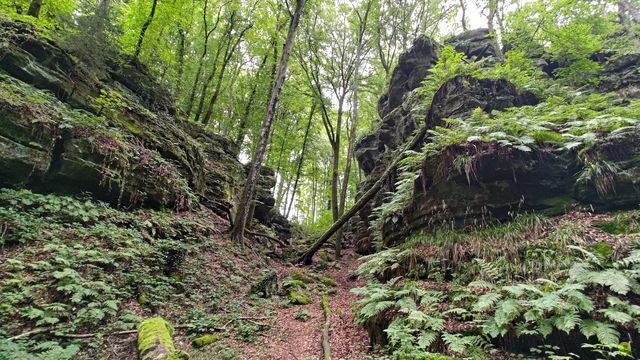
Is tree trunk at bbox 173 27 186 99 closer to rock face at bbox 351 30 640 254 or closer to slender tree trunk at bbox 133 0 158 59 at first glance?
slender tree trunk at bbox 133 0 158 59

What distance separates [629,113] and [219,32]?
69.9 ft

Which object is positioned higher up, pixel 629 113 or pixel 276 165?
pixel 276 165

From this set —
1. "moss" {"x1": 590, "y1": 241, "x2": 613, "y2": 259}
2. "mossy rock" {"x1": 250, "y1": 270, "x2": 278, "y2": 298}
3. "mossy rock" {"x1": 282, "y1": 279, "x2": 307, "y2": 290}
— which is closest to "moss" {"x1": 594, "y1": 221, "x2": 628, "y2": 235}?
"moss" {"x1": 590, "y1": 241, "x2": 613, "y2": 259}

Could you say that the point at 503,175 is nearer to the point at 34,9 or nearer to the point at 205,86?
the point at 34,9

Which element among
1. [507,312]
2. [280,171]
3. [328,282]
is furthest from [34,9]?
[280,171]

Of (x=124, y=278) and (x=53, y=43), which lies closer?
(x=124, y=278)

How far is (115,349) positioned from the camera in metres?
4.32

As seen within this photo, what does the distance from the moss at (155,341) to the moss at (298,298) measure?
13.1 ft

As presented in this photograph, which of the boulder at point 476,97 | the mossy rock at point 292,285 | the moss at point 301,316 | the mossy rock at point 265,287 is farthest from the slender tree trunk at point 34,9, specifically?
the boulder at point 476,97

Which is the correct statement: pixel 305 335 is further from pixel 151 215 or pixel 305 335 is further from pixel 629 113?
pixel 629 113

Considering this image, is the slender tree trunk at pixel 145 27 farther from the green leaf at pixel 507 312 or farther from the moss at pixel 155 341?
the green leaf at pixel 507 312

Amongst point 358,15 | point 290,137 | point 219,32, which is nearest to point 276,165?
point 290,137

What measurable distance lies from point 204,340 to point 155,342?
1.18 metres

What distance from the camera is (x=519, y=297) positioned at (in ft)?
15.0
